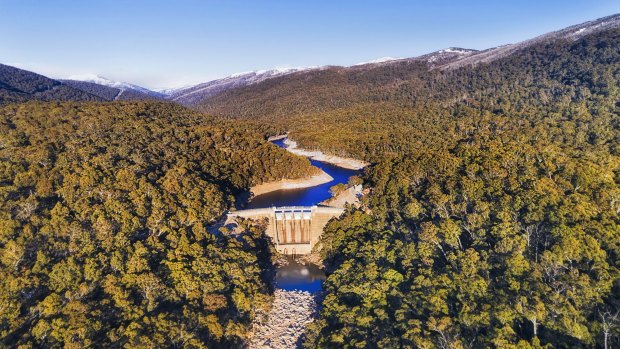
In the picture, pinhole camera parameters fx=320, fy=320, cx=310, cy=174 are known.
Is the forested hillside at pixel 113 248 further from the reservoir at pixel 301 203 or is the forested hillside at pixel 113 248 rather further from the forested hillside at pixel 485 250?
the forested hillside at pixel 485 250

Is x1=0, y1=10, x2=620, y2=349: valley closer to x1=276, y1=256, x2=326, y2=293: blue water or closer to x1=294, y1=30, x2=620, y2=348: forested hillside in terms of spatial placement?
x1=294, y1=30, x2=620, y2=348: forested hillside

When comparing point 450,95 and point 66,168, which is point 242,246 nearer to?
point 66,168

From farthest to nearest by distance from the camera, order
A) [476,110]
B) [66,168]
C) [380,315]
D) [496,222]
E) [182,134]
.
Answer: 1. [476,110]
2. [182,134]
3. [66,168]
4. [496,222]
5. [380,315]

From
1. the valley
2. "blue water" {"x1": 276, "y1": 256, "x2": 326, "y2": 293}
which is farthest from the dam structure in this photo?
"blue water" {"x1": 276, "y1": 256, "x2": 326, "y2": 293}

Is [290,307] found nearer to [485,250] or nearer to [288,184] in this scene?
[485,250]

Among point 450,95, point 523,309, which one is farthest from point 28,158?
point 450,95

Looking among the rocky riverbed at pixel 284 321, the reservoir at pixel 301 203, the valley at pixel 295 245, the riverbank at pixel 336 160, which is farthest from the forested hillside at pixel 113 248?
the riverbank at pixel 336 160
